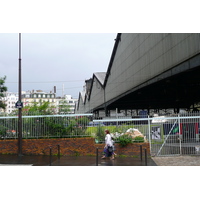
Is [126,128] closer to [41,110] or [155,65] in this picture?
[41,110]

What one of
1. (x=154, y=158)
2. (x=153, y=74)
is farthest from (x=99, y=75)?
(x=154, y=158)

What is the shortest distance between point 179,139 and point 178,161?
5.95 feet

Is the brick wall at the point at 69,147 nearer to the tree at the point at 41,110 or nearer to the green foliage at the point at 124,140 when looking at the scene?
the green foliage at the point at 124,140

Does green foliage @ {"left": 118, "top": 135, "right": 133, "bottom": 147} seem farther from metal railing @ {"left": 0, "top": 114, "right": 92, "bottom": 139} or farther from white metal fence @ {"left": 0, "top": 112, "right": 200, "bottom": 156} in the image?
metal railing @ {"left": 0, "top": 114, "right": 92, "bottom": 139}

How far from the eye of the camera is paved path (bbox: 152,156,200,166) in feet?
38.4

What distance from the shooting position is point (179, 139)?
548 inches

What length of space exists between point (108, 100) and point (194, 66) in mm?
30074

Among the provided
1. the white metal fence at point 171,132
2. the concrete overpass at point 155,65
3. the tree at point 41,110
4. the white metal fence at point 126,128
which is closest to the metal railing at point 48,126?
the white metal fence at point 126,128

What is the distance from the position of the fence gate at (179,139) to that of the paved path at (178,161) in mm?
656

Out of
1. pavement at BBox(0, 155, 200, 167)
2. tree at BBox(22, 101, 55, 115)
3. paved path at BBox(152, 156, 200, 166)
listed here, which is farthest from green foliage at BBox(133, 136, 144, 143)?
tree at BBox(22, 101, 55, 115)

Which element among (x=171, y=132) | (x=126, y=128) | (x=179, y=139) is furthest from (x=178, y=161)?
(x=126, y=128)

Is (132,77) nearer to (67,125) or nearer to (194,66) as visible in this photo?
(194,66)

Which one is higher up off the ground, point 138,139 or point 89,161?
point 138,139

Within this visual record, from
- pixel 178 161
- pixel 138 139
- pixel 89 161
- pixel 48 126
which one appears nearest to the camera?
pixel 178 161
